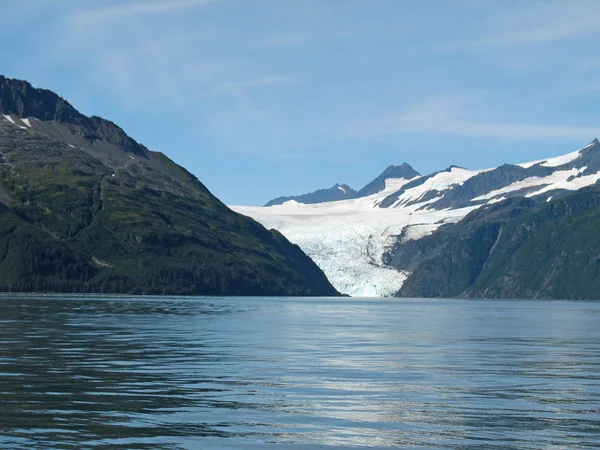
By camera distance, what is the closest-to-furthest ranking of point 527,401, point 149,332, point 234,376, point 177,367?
point 527,401 → point 234,376 → point 177,367 → point 149,332

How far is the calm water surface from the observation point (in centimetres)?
3164

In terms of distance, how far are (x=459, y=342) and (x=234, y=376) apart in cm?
3694

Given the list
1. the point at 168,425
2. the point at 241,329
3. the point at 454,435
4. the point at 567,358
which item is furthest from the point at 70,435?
the point at 241,329

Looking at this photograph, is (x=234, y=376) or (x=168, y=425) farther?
(x=234, y=376)

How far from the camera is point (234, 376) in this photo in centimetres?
5041

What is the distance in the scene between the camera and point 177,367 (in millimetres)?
54562

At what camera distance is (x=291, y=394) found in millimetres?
Result: 42719

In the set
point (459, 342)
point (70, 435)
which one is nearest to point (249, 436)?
point (70, 435)

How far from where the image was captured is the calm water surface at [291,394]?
31.6m

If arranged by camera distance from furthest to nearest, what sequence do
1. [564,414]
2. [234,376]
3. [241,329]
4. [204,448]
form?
1. [241,329]
2. [234,376]
3. [564,414]
4. [204,448]

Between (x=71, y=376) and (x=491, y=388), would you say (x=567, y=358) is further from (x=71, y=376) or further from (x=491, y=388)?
(x=71, y=376)

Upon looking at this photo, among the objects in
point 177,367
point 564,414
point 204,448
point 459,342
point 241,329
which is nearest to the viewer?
point 204,448

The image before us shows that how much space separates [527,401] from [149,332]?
54807mm

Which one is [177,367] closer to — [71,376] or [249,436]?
[71,376]
